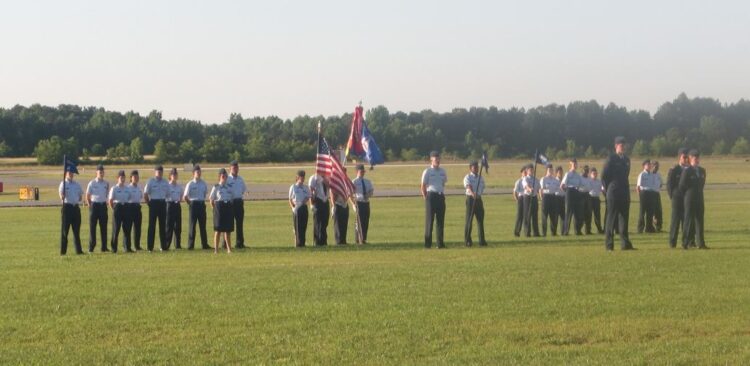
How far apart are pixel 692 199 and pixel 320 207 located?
858cm

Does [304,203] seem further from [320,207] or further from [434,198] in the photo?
[434,198]

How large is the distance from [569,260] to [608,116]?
129740 millimetres

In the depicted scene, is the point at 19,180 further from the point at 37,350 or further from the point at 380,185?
the point at 37,350

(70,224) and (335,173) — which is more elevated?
(335,173)

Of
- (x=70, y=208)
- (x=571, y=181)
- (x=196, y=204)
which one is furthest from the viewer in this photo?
(x=571, y=181)

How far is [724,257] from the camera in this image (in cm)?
1925

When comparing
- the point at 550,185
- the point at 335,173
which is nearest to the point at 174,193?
the point at 335,173

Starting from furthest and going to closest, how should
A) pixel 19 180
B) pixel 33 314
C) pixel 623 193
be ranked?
pixel 19 180 < pixel 623 193 < pixel 33 314

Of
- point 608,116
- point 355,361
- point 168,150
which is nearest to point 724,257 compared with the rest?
point 355,361

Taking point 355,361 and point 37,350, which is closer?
point 355,361

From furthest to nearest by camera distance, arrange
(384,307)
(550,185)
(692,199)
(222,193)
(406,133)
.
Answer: (406,133)
(550,185)
(222,193)
(692,199)
(384,307)

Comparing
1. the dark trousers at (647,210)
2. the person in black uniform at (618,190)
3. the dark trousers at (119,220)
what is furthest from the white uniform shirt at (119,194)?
the dark trousers at (647,210)

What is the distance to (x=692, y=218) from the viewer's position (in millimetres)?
21828

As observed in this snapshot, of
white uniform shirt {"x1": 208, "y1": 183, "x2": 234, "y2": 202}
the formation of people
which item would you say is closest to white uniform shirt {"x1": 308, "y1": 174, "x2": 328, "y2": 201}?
the formation of people
